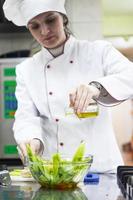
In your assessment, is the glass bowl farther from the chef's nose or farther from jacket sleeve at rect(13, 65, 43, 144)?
the chef's nose

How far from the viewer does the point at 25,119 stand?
5.89ft


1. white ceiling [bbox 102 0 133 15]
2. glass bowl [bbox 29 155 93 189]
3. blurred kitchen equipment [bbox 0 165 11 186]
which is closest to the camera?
glass bowl [bbox 29 155 93 189]

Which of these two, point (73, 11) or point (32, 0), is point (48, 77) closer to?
point (32, 0)

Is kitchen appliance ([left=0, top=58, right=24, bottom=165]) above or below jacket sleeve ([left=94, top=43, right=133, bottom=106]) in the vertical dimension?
below

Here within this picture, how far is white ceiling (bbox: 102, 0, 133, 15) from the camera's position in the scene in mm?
5208

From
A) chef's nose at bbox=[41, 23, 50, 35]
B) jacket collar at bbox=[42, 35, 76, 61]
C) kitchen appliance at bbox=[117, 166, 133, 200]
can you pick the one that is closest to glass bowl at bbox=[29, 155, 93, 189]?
kitchen appliance at bbox=[117, 166, 133, 200]

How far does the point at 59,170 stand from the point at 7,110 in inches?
80.6

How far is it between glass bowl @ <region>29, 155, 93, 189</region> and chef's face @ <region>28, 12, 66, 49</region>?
676 mm

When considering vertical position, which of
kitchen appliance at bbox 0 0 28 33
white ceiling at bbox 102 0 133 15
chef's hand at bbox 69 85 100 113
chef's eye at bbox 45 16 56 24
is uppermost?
white ceiling at bbox 102 0 133 15

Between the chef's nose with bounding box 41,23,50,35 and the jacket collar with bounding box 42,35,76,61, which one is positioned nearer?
the chef's nose with bounding box 41,23,50,35

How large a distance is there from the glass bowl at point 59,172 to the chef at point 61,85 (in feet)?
1.09

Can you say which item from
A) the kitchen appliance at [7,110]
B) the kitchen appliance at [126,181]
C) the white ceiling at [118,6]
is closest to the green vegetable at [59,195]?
the kitchen appliance at [126,181]

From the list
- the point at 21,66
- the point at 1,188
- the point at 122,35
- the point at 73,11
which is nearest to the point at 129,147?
the point at 122,35

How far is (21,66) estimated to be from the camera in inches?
78.5
